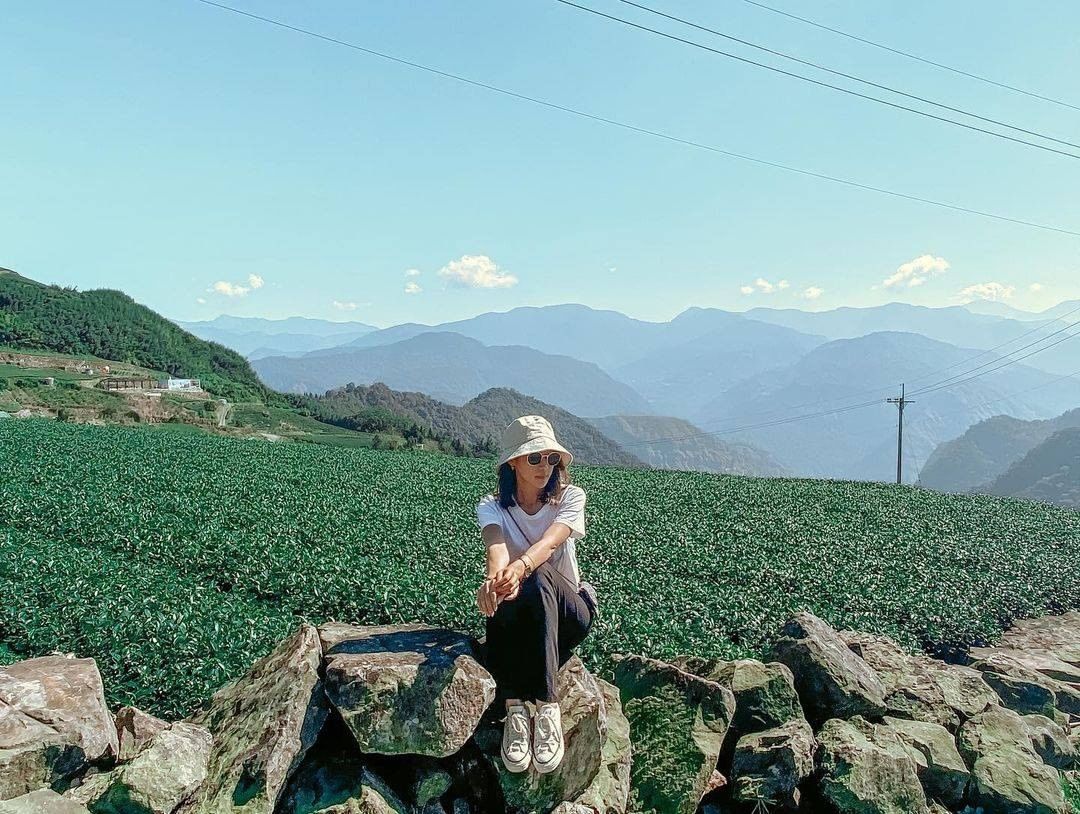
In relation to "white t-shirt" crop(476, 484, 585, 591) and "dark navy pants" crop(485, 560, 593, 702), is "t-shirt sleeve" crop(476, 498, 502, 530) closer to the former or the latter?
"white t-shirt" crop(476, 484, 585, 591)

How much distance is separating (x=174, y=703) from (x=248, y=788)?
417 cm

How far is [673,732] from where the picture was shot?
244 inches

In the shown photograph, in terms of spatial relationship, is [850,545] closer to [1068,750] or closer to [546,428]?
[1068,750]

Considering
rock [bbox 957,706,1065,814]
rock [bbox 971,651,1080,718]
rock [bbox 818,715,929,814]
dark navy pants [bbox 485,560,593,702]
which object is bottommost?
rock [bbox 971,651,1080,718]

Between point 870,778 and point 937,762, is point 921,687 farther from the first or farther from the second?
point 870,778

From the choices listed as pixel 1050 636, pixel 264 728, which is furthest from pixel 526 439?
pixel 1050 636

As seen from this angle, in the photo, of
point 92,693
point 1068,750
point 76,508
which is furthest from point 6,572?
point 1068,750

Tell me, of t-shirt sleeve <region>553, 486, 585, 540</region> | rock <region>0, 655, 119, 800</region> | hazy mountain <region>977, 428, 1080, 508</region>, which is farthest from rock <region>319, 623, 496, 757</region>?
hazy mountain <region>977, 428, 1080, 508</region>

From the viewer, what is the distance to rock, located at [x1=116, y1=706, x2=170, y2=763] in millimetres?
5004

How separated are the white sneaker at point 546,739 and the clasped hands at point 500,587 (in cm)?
88

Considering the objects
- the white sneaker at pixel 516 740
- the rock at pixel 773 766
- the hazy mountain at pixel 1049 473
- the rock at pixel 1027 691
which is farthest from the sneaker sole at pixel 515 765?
the hazy mountain at pixel 1049 473

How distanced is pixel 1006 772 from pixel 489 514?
5.63 meters

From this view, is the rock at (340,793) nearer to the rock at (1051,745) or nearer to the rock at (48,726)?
the rock at (48,726)

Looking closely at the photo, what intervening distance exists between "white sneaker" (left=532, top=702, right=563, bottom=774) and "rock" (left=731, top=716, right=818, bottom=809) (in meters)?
1.98
